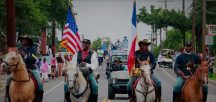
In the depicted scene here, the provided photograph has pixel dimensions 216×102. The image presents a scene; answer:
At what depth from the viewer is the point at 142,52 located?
20266 mm

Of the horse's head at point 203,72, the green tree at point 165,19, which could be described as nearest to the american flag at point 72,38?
the horse's head at point 203,72

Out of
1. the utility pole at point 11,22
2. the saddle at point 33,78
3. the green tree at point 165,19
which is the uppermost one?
the green tree at point 165,19

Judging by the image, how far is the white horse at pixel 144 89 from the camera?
62.9 feet

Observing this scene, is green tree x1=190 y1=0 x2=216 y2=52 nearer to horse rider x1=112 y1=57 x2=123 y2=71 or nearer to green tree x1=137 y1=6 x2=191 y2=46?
green tree x1=137 y1=6 x2=191 y2=46

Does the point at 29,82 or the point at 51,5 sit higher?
the point at 51,5

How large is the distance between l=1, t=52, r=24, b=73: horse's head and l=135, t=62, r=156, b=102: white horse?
131 inches

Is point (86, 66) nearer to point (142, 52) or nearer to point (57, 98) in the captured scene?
point (142, 52)

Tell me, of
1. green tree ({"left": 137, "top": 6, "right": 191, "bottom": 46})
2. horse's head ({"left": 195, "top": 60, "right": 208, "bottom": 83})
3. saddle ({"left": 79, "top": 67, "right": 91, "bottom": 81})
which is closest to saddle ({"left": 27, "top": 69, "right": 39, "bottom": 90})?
saddle ({"left": 79, "top": 67, "right": 91, "bottom": 81})

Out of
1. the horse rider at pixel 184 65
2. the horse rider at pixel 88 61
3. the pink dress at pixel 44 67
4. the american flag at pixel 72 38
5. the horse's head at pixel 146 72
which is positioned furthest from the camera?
the pink dress at pixel 44 67

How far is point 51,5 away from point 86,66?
167 feet

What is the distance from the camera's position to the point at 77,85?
59.5ft

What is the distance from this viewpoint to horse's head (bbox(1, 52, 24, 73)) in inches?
689

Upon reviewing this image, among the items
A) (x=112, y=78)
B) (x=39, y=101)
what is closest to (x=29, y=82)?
(x=39, y=101)

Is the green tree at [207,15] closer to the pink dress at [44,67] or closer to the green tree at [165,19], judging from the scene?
the green tree at [165,19]
